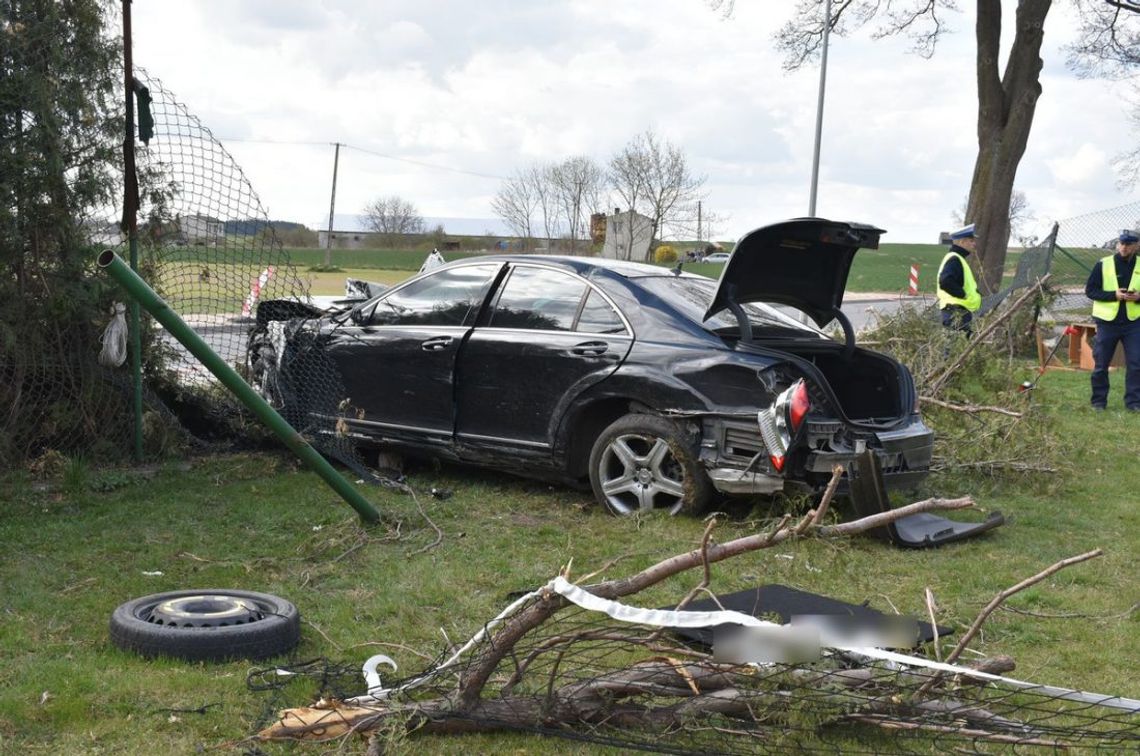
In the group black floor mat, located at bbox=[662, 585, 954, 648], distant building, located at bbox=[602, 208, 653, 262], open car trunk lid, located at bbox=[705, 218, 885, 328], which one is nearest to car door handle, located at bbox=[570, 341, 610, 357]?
open car trunk lid, located at bbox=[705, 218, 885, 328]

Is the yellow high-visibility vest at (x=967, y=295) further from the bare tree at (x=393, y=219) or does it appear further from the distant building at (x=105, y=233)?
the bare tree at (x=393, y=219)

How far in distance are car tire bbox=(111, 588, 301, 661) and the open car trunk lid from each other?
3.13 metres

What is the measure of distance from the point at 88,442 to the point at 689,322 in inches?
155

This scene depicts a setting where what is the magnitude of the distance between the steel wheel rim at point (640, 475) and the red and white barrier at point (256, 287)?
2.84 metres

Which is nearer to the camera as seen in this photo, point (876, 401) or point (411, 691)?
point (411, 691)

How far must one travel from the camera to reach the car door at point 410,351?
Answer: 298 inches

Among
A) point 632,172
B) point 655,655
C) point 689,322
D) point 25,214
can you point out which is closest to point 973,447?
point 689,322

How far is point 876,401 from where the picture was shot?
711 centimetres

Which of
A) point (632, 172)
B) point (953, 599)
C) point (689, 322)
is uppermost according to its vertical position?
point (632, 172)

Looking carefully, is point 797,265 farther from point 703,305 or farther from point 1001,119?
point 1001,119

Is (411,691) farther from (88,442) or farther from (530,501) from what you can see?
(88,442)

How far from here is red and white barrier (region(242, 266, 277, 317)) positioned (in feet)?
26.6

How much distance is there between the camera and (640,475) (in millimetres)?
6770

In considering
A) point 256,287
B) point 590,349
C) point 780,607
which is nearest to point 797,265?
point 590,349
